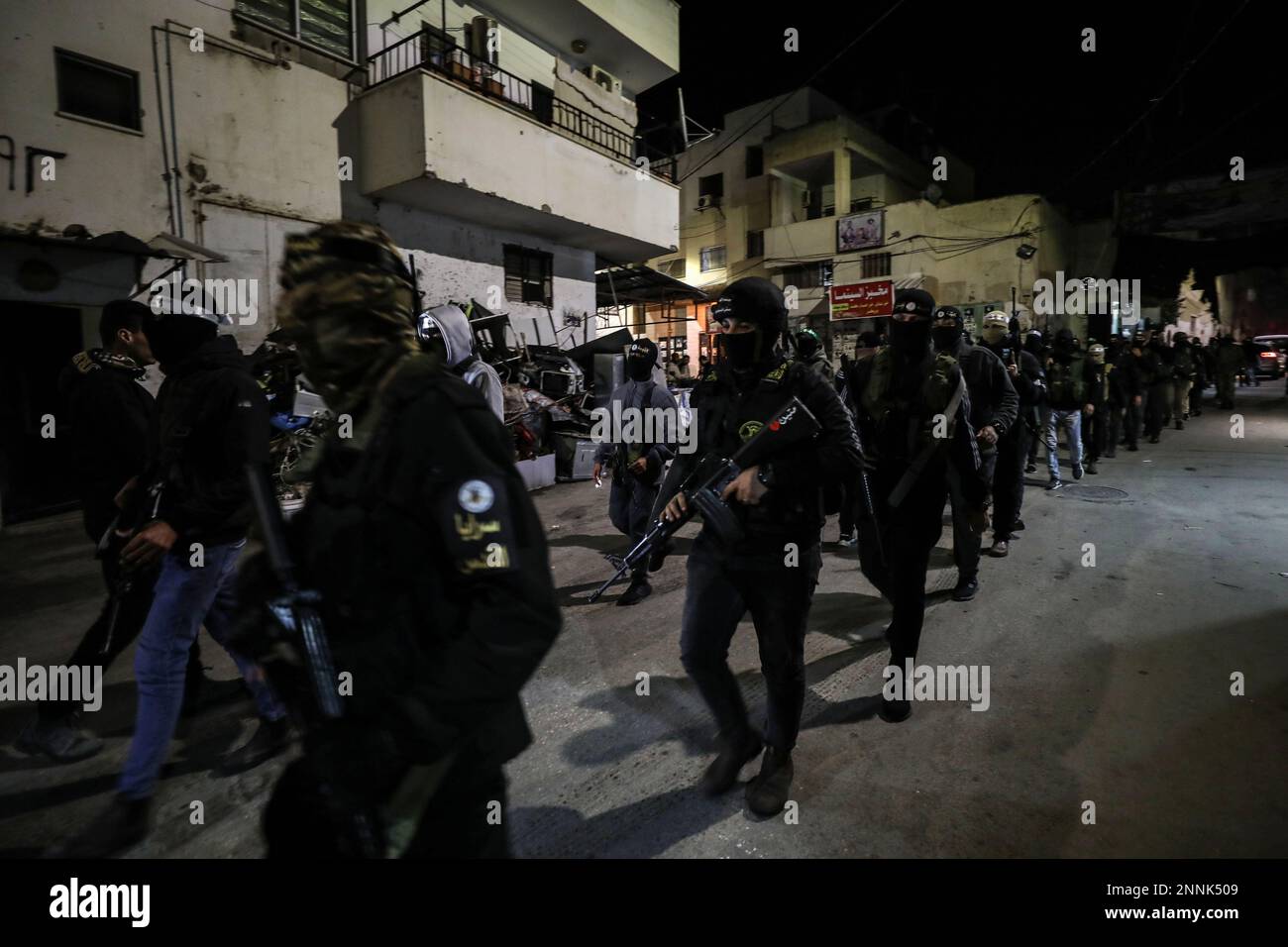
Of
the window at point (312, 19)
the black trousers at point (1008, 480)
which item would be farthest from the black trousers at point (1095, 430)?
the window at point (312, 19)

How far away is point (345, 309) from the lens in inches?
49.4

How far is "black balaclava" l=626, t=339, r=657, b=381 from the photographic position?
4.95 metres

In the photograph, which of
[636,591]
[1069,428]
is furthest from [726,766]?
[1069,428]

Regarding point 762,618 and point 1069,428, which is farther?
point 1069,428

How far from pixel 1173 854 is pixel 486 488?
8.81 ft

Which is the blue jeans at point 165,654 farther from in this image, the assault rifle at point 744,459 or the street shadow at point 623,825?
the assault rifle at point 744,459

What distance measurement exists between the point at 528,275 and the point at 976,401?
1129 cm

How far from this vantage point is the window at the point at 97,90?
7.68m

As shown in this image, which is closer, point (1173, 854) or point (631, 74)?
point (1173, 854)

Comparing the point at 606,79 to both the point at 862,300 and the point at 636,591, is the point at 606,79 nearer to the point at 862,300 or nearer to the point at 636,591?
the point at 862,300
